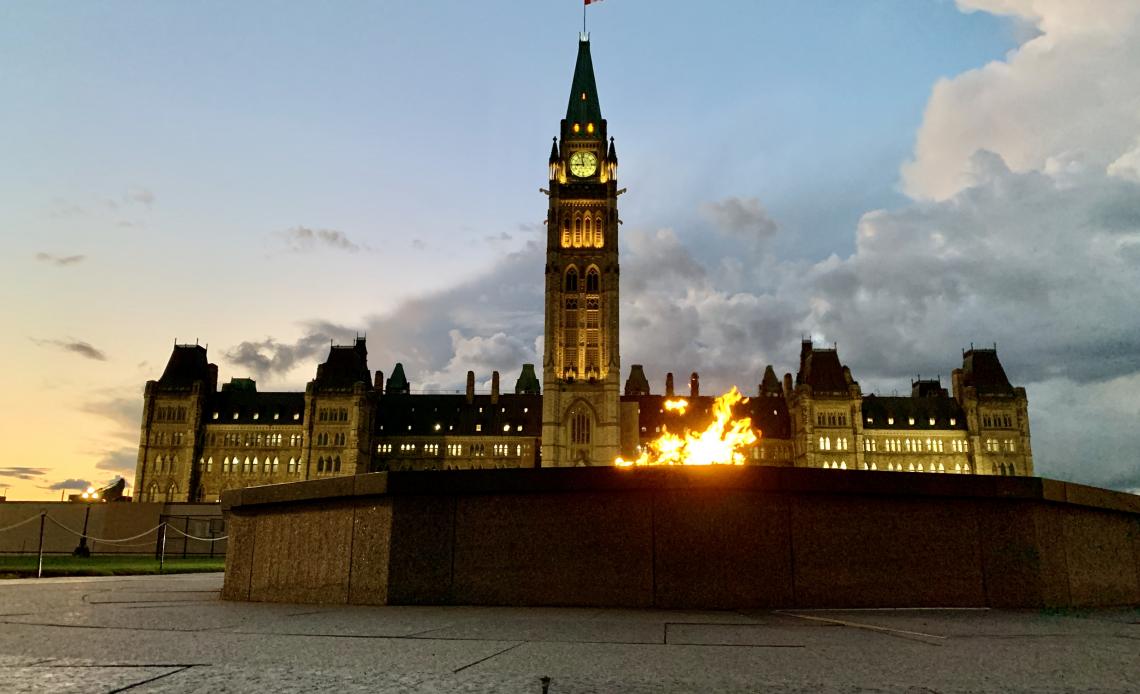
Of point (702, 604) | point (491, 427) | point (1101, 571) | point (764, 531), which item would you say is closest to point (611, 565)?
point (702, 604)

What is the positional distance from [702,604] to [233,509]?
7928 millimetres

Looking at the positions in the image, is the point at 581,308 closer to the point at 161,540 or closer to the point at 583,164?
the point at 583,164

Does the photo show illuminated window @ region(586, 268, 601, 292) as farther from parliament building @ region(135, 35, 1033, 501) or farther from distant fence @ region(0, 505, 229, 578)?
distant fence @ region(0, 505, 229, 578)

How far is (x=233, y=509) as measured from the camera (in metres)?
13.8

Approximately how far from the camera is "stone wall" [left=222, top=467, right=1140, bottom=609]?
1082cm

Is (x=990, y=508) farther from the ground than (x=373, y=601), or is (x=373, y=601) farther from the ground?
(x=990, y=508)

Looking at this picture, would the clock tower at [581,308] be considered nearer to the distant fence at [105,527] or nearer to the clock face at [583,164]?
the clock face at [583,164]

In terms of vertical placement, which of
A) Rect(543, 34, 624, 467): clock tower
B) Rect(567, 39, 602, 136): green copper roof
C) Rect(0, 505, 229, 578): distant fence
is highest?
Rect(567, 39, 602, 136): green copper roof

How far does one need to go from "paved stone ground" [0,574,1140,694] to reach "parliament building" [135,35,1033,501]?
305 ft

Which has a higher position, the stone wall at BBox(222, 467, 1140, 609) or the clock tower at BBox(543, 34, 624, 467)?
the clock tower at BBox(543, 34, 624, 467)

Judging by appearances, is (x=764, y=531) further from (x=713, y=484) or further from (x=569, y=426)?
(x=569, y=426)

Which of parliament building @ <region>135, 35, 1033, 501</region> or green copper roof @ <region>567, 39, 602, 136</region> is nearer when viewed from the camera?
parliament building @ <region>135, 35, 1033, 501</region>

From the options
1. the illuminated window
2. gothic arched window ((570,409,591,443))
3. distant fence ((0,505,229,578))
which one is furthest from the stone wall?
the illuminated window

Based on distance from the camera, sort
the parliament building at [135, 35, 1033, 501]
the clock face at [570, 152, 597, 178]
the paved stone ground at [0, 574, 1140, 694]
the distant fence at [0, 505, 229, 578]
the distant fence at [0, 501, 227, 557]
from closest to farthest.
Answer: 1. the paved stone ground at [0, 574, 1140, 694]
2. the distant fence at [0, 505, 229, 578]
3. the distant fence at [0, 501, 227, 557]
4. the parliament building at [135, 35, 1033, 501]
5. the clock face at [570, 152, 597, 178]
